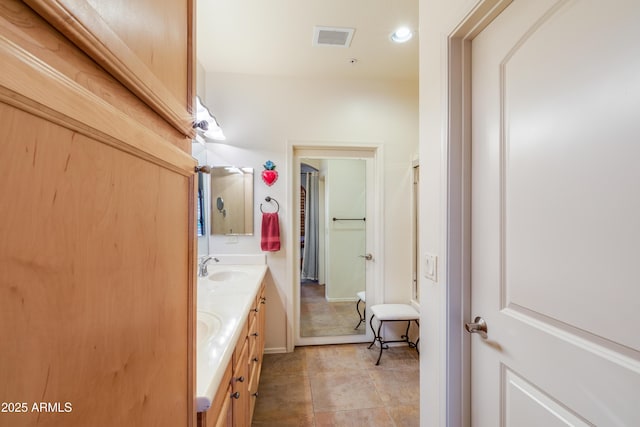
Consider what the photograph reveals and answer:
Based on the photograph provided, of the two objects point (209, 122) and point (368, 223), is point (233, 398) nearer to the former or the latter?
point (209, 122)

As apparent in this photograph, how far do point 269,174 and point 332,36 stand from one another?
4.00 feet

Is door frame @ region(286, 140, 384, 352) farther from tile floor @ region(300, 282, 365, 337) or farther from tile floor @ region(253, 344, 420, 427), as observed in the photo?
tile floor @ region(253, 344, 420, 427)

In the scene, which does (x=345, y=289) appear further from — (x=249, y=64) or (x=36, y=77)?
(x=36, y=77)

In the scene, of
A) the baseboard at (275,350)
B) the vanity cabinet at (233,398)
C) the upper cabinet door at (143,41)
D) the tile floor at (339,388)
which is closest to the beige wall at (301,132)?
the baseboard at (275,350)

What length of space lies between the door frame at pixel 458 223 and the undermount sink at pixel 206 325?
0.95m

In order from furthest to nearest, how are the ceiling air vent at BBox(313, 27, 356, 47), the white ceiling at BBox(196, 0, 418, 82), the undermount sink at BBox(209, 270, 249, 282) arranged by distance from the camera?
the undermount sink at BBox(209, 270, 249, 282), the ceiling air vent at BBox(313, 27, 356, 47), the white ceiling at BBox(196, 0, 418, 82)

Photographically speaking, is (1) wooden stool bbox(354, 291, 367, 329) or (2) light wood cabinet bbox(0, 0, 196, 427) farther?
(1) wooden stool bbox(354, 291, 367, 329)

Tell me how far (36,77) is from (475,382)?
1.39 metres

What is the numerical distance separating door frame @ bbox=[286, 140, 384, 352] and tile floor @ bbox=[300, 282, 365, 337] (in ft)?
0.22

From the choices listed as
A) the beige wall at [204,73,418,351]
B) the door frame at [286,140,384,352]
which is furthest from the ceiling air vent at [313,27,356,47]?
the door frame at [286,140,384,352]

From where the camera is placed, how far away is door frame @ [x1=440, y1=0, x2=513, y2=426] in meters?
1.05

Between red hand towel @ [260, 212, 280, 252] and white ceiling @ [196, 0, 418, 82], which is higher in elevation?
white ceiling @ [196, 0, 418, 82]

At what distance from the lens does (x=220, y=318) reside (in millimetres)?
1209

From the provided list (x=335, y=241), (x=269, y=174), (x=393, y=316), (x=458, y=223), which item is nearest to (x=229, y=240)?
(x=269, y=174)
